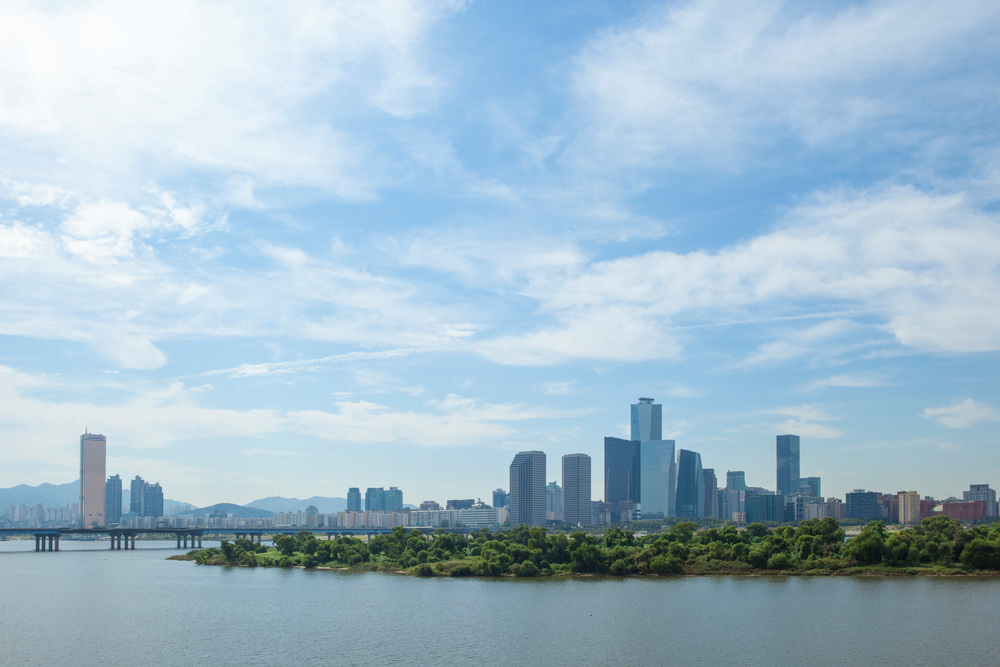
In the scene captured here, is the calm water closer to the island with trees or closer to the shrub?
the island with trees

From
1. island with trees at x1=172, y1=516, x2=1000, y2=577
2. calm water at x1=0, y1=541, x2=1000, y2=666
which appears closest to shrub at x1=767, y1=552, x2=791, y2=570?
island with trees at x1=172, y1=516, x2=1000, y2=577

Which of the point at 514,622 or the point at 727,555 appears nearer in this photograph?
the point at 514,622

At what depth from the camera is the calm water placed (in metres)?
55.5

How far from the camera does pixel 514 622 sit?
225 ft

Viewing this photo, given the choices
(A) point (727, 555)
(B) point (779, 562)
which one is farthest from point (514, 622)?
(A) point (727, 555)

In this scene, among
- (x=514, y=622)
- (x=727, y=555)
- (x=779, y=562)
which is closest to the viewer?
(x=514, y=622)

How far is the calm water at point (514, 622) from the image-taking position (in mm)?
55469

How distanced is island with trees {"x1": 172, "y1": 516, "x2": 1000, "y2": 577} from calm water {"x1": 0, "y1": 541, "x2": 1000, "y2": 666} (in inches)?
264

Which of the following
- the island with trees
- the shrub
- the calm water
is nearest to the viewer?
the calm water

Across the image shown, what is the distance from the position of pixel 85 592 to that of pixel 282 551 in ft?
150

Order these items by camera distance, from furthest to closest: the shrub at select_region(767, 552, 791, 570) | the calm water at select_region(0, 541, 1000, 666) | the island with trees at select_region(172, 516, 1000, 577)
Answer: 1. the shrub at select_region(767, 552, 791, 570)
2. the island with trees at select_region(172, 516, 1000, 577)
3. the calm water at select_region(0, 541, 1000, 666)

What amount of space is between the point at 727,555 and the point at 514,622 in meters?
47.8

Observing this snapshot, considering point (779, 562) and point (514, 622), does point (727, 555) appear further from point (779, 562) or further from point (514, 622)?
point (514, 622)

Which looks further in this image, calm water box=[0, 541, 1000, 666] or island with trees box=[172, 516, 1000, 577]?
island with trees box=[172, 516, 1000, 577]
